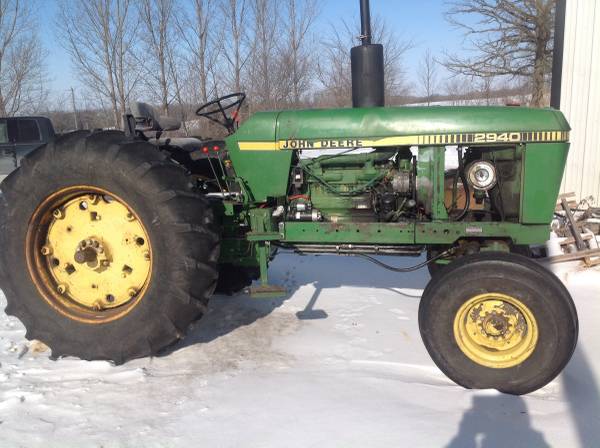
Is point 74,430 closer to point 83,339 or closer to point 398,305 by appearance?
point 83,339

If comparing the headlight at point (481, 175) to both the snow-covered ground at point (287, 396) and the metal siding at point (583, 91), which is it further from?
the metal siding at point (583, 91)

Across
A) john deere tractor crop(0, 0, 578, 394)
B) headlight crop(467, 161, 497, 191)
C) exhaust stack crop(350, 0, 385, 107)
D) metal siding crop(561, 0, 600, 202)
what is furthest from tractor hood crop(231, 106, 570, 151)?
metal siding crop(561, 0, 600, 202)

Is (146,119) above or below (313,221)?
above

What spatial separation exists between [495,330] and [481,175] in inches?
39.5

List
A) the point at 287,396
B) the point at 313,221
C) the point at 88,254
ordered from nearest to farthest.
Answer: the point at 287,396
the point at 88,254
the point at 313,221

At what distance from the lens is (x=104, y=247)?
3.08m

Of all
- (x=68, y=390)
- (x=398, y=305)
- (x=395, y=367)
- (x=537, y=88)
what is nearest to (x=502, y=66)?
(x=537, y=88)

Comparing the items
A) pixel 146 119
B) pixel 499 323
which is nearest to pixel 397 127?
pixel 499 323

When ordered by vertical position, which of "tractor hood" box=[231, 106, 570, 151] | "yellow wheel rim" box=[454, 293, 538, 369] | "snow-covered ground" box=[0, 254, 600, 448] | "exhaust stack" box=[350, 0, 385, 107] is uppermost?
"exhaust stack" box=[350, 0, 385, 107]

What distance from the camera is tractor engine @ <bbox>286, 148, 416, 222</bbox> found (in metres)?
3.23

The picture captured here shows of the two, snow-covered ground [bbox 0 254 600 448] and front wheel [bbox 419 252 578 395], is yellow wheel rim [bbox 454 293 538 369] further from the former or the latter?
snow-covered ground [bbox 0 254 600 448]

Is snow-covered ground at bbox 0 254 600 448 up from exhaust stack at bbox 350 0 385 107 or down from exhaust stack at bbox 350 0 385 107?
down

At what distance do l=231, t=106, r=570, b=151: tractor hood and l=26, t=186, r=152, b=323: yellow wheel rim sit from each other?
0.95 meters

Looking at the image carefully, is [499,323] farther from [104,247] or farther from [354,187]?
[104,247]
